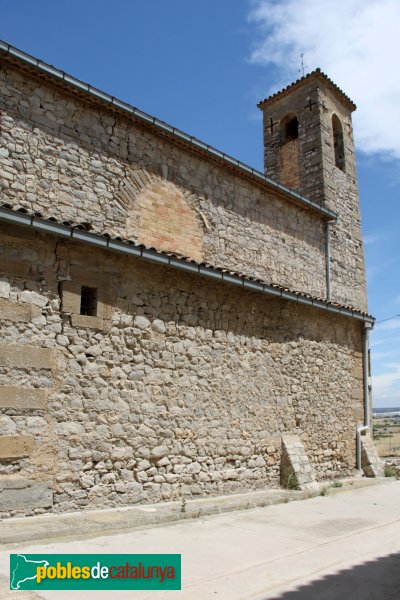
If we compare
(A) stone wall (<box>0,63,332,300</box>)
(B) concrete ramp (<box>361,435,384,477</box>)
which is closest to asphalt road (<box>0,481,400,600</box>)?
(B) concrete ramp (<box>361,435,384,477</box>)

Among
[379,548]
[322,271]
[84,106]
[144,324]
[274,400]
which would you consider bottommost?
[379,548]

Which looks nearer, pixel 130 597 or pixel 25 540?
pixel 130 597

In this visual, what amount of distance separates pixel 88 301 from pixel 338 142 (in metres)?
10.8

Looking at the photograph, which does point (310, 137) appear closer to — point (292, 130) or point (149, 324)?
point (292, 130)

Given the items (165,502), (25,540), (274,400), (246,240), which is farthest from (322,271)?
(25,540)

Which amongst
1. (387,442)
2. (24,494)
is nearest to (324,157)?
(24,494)

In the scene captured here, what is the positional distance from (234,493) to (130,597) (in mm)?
4610

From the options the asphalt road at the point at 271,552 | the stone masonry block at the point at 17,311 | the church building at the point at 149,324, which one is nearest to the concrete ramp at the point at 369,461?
the church building at the point at 149,324

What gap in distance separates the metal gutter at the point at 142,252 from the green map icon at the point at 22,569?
3.46m

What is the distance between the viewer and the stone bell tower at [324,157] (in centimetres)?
1368

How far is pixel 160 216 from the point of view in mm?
9211

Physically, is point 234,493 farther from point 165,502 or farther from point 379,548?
point 379,548

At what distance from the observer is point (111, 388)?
22.9ft

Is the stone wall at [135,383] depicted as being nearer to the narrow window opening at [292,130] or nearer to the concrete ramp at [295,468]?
the concrete ramp at [295,468]
